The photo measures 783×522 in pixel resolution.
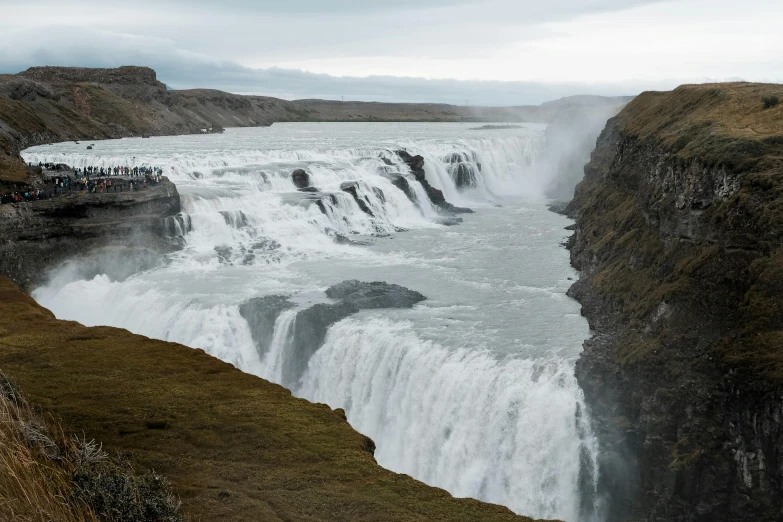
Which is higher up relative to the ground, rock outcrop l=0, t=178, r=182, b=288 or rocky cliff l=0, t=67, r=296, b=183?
rocky cliff l=0, t=67, r=296, b=183

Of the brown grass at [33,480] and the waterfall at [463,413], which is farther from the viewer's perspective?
the waterfall at [463,413]

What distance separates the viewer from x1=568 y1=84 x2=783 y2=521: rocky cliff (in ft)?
56.7

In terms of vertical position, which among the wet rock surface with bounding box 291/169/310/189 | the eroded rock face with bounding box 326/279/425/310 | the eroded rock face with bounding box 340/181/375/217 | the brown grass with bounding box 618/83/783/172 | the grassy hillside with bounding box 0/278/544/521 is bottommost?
the eroded rock face with bounding box 326/279/425/310

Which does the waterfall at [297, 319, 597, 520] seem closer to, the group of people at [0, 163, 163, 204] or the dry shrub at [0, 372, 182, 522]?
the dry shrub at [0, 372, 182, 522]

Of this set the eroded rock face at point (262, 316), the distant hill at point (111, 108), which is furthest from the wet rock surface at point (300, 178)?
the eroded rock face at point (262, 316)

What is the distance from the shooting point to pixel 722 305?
65.6 ft

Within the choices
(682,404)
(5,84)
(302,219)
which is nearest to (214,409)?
(682,404)

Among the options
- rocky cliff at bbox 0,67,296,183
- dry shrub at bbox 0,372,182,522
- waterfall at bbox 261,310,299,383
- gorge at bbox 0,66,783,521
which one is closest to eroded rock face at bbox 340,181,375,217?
gorge at bbox 0,66,783,521

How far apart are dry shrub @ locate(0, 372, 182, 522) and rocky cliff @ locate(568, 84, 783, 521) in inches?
507

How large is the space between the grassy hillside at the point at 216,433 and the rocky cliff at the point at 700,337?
25.5 feet

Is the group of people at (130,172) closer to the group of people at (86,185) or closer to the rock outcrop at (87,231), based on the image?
the group of people at (86,185)

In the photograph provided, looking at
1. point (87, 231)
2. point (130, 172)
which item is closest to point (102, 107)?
point (130, 172)

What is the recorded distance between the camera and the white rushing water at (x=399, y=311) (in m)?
21.2


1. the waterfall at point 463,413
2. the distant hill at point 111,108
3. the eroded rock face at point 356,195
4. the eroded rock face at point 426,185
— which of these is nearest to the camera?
the waterfall at point 463,413
